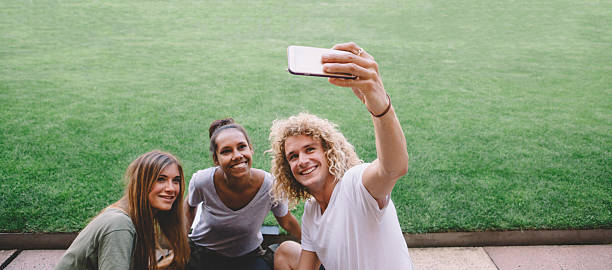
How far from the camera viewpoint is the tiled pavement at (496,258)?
11.3 feet

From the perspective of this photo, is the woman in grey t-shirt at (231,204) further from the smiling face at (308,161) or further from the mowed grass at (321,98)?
the mowed grass at (321,98)

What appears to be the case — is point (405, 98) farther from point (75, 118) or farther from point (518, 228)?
point (75, 118)

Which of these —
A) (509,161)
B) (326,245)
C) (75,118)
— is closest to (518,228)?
(509,161)

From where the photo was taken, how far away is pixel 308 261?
7.95 feet

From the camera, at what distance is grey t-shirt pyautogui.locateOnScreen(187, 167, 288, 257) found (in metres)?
2.90

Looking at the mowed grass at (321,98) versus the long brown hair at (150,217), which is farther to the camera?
the mowed grass at (321,98)

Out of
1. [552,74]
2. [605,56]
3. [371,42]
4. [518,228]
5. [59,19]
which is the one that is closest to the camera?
[518,228]

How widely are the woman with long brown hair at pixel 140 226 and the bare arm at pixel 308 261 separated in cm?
85

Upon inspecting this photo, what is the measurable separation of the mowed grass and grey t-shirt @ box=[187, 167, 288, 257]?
1092 mm

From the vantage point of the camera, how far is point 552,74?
31.2ft

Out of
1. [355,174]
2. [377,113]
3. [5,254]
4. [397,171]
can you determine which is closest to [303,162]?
[355,174]

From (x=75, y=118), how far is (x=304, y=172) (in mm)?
5624

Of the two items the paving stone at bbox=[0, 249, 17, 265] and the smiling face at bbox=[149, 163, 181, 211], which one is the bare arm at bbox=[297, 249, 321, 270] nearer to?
the smiling face at bbox=[149, 163, 181, 211]

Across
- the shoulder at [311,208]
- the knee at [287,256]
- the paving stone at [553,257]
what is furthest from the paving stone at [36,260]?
the paving stone at [553,257]
